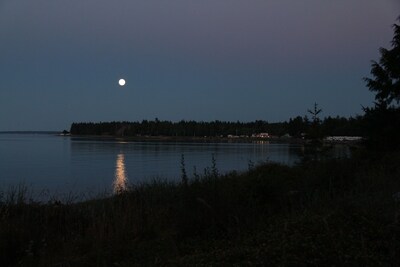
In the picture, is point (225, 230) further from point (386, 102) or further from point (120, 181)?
point (120, 181)

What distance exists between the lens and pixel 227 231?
8023 millimetres

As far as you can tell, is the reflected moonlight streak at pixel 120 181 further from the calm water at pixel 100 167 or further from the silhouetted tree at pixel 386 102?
the silhouetted tree at pixel 386 102

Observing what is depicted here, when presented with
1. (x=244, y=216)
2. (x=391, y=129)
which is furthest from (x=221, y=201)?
(x=391, y=129)

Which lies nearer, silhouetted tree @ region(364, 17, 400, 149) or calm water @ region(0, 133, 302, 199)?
silhouetted tree @ region(364, 17, 400, 149)

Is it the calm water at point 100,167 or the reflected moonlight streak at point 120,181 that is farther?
the calm water at point 100,167

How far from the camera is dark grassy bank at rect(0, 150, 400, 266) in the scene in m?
6.01

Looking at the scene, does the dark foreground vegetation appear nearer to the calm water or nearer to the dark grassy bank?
the dark grassy bank

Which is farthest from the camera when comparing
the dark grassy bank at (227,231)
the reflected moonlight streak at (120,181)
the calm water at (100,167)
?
the calm water at (100,167)

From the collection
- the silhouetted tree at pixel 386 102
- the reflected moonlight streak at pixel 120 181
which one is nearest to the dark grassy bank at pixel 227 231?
the reflected moonlight streak at pixel 120 181

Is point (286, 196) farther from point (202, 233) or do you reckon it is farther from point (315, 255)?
point (315, 255)

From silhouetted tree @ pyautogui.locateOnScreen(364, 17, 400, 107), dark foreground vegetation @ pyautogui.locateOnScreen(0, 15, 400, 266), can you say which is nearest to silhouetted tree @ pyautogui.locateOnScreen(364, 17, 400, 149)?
silhouetted tree @ pyautogui.locateOnScreen(364, 17, 400, 107)

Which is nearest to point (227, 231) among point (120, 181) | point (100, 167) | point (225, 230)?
point (225, 230)

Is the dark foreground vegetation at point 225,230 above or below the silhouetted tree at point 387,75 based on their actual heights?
below

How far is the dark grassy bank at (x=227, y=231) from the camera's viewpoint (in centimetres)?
601
